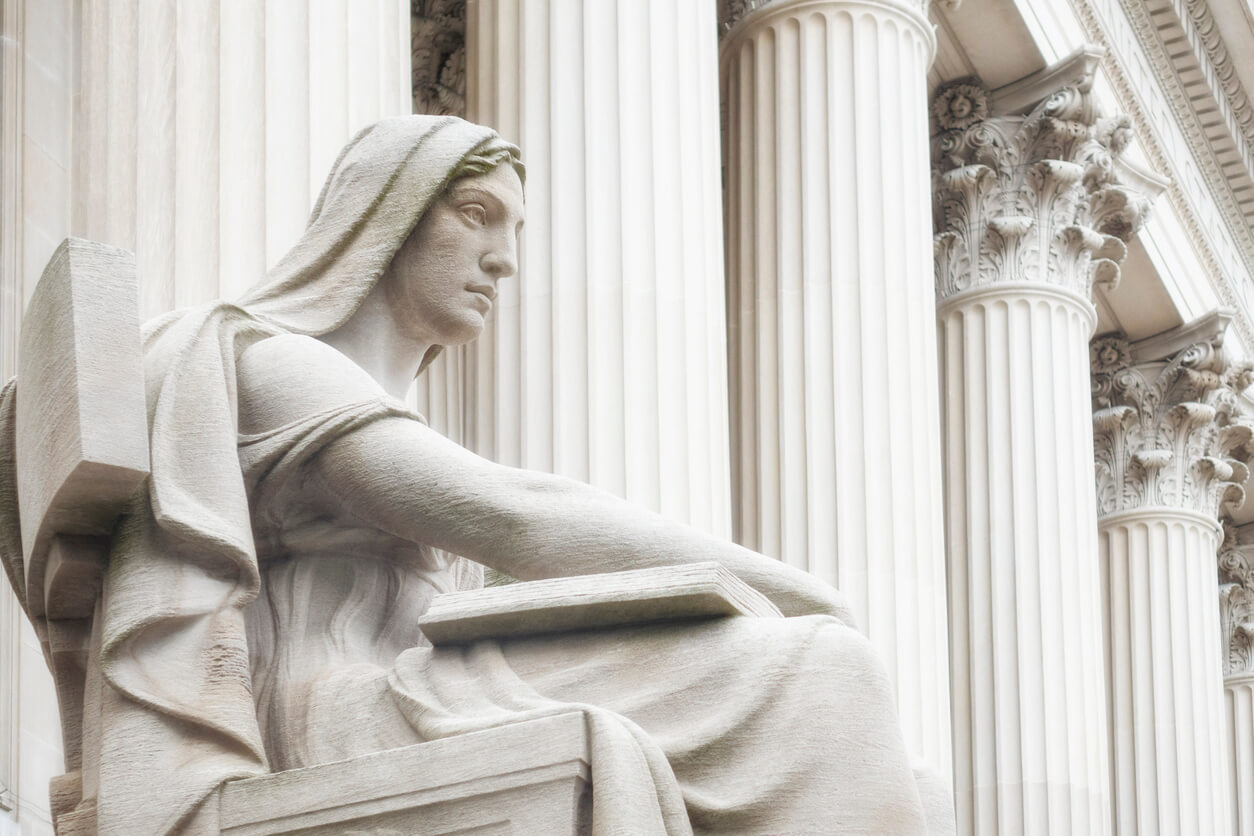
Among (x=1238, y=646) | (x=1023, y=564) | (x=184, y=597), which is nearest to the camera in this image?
(x=184, y=597)

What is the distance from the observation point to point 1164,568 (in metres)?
22.0

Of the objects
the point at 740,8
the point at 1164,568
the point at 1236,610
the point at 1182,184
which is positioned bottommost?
the point at 1236,610

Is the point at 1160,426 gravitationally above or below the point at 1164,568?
above

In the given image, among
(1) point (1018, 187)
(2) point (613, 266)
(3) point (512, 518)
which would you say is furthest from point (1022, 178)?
(3) point (512, 518)

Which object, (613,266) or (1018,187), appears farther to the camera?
(1018,187)

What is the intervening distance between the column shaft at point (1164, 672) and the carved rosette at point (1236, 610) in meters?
6.27

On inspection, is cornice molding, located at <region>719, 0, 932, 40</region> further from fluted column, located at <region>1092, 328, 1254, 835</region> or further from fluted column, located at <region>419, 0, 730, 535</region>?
fluted column, located at <region>1092, 328, 1254, 835</region>

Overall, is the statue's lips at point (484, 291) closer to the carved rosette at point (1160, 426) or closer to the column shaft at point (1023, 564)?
the column shaft at point (1023, 564)

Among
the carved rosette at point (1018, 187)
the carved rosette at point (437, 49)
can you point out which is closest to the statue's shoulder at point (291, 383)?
the carved rosette at point (437, 49)

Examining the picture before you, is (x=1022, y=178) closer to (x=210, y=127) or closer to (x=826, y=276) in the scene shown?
(x=826, y=276)

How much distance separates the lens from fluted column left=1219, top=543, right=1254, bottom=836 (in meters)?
28.1

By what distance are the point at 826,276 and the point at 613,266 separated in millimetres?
2981

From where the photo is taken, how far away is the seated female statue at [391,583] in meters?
3.47

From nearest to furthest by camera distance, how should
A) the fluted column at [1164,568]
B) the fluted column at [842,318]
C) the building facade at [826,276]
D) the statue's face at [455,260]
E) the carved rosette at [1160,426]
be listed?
1. the statue's face at [455,260]
2. the building facade at [826,276]
3. the fluted column at [842,318]
4. the fluted column at [1164,568]
5. the carved rosette at [1160,426]
